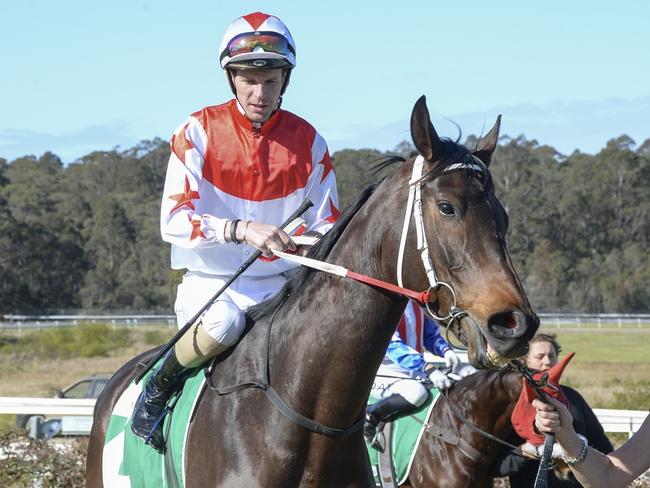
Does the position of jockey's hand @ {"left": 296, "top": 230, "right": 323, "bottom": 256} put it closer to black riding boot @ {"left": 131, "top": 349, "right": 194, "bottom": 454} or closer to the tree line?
black riding boot @ {"left": 131, "top": 349, "right": 194, "bottom": 454}

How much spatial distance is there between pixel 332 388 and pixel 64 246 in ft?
178

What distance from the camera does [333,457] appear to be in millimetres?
3611

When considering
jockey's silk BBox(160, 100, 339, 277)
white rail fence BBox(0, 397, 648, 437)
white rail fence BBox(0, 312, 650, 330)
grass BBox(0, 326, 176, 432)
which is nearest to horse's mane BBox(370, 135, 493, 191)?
jockey's silk BBox(160, 100, 339, 277)

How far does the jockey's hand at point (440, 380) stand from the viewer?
22.0ft

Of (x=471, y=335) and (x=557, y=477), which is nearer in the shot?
(x=471, y=335)

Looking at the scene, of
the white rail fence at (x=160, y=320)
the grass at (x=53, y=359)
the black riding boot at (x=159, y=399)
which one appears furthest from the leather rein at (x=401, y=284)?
the white rail fence at (x=160, y=320)

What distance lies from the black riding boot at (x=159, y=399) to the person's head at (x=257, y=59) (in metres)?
1.01

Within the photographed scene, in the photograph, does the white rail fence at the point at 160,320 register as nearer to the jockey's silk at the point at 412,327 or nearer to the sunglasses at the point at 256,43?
the jockey's silk at the point at 412,327

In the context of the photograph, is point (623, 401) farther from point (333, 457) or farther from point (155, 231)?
point (155, 231)

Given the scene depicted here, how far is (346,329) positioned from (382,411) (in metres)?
3.14

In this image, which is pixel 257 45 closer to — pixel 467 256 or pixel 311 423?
pixel 467 256

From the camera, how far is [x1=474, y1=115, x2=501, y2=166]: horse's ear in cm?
372

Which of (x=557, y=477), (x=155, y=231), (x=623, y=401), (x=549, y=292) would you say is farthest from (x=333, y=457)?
(x=155, y=231)

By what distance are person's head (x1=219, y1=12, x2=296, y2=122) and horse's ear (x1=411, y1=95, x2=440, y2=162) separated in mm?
912
